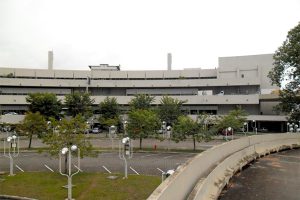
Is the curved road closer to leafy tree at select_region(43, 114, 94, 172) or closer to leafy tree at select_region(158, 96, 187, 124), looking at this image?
leafy tree at select_region(43, 114, 94, 172)

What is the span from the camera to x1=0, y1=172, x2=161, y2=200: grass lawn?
1812 cm

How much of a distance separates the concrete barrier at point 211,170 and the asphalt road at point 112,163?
7.34 metres

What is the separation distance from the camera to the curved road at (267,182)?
38.7 ft

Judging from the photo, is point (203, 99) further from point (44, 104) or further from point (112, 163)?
point (112, 163)

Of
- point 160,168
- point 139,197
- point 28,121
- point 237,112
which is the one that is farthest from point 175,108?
point 139,197

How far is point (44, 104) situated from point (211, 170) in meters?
51.6

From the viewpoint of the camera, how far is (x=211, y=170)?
1260 cm

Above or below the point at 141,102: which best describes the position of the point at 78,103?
below

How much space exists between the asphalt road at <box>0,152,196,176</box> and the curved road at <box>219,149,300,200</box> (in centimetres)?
885

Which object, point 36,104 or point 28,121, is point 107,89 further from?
point 28,121

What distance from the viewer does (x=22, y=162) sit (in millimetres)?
29297

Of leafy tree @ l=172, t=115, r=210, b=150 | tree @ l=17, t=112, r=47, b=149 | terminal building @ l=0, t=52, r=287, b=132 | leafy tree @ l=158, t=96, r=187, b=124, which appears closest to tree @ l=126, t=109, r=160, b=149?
leafy tree @ l=172, t=115, r=210, b=150

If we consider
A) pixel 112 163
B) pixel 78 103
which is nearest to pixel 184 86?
pixel 78 103

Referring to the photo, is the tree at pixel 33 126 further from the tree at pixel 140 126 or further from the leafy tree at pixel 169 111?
the leafy tree at pixel 169 111
